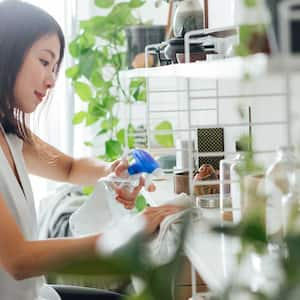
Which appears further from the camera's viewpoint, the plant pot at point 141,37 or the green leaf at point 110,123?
the green leaf at point 110,123

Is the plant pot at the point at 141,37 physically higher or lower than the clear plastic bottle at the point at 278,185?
higher

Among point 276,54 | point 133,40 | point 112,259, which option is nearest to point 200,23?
point 133,40

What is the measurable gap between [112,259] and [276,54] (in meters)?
0.38

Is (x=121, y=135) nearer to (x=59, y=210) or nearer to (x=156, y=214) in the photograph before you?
(x=59, y=210)

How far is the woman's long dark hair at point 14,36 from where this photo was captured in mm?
1975

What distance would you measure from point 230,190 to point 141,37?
1.31 meters

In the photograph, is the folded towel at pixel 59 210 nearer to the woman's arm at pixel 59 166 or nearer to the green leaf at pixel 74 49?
the green leaf at pixel 74 49

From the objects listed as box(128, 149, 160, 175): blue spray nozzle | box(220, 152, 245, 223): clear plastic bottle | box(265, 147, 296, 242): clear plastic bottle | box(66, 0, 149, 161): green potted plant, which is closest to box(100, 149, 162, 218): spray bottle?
box(128, 149, 160, 175): blue spray nozzle

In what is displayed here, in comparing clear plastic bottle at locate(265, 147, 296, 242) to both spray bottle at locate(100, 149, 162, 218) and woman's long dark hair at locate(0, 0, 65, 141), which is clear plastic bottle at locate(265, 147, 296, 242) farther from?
woman's long dark hair at locate(0, 0, 65, 141)

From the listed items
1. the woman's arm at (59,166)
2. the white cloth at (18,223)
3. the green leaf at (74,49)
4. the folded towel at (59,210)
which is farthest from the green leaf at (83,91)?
the white cloth at (18,223)

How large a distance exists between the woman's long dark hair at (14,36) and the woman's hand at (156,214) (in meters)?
0.54

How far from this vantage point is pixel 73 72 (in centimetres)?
359

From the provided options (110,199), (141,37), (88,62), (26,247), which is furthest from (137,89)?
(26,247)

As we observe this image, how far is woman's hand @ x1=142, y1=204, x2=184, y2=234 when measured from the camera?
1.65 meters
